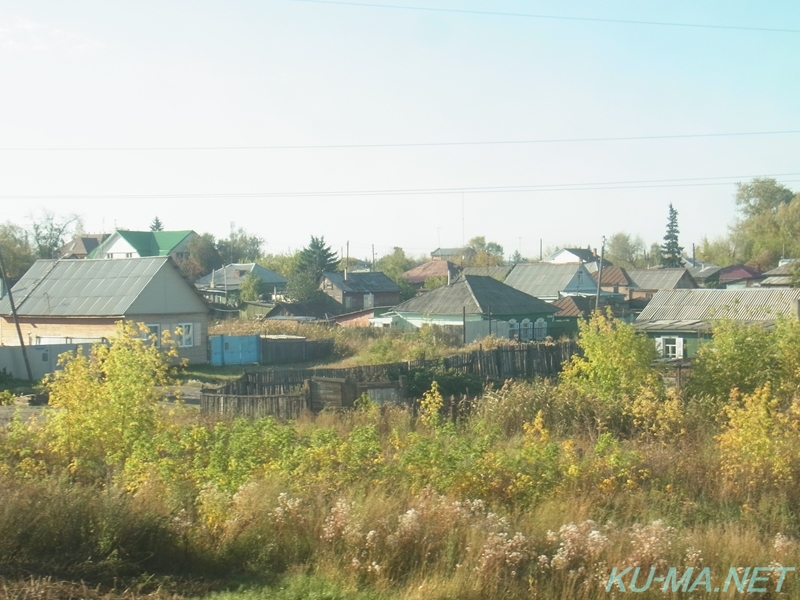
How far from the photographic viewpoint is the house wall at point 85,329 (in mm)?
36188

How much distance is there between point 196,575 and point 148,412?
3.49 m

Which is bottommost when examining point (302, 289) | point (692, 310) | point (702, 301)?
point (692, 310)

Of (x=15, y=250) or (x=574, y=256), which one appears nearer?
(x=15, y=250)

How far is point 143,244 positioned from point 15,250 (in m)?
13.8

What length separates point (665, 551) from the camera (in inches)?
280

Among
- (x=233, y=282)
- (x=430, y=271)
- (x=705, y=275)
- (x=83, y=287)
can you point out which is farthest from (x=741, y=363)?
(x=430, y=271)

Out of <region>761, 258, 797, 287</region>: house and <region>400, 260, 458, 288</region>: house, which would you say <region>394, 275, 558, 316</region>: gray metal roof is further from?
<region>400, 260, 458, 288</region>: house

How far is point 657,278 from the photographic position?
77.7 meters

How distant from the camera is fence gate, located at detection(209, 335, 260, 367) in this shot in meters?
38.6

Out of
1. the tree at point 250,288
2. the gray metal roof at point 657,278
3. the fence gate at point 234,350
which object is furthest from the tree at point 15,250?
the gray metal roof at point 657,278

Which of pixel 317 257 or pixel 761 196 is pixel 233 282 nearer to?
pixel 317 257

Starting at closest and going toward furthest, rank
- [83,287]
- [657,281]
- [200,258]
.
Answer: [83,287] → [657,281] → [200,258]

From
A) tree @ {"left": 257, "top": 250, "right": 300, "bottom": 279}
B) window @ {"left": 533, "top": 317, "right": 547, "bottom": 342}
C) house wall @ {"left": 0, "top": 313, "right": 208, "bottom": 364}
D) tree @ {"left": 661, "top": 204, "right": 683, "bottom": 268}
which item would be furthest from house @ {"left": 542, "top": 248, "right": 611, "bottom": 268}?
house wall @ {"left": 0, "top": 313, "right": 208, "bottom": 364}

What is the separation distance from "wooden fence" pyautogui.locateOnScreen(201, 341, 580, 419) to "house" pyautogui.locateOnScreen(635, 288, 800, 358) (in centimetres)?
502
